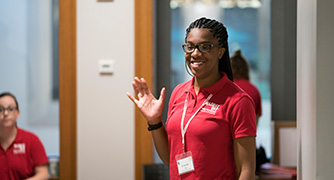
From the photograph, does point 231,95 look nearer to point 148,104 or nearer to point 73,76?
point 148,104

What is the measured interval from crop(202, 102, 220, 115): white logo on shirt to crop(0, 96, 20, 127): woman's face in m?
1.96

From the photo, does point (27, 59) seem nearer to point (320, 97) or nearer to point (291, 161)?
point (291, 161)

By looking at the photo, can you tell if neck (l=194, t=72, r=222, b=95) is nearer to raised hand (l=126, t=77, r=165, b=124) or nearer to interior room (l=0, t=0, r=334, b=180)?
raised hand (l=126, t=77, r=165, b=124)

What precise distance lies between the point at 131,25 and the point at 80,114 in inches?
35.0

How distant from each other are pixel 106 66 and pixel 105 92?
23cm

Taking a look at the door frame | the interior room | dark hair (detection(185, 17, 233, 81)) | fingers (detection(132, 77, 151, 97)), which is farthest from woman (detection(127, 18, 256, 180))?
the door frame

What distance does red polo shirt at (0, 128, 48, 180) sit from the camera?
326 centimetres

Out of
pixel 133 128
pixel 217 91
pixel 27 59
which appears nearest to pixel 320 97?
pixel 217 91

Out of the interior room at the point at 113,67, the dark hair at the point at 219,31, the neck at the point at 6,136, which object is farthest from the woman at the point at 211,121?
the interior room at the point at 113,67

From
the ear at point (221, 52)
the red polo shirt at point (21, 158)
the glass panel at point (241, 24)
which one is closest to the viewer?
the ear at point (221, 52)

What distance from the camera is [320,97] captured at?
1634mm

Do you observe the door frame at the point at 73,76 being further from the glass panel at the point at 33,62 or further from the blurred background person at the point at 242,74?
the blurred background person at the point at 242,74

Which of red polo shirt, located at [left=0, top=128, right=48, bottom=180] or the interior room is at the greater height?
the interior room

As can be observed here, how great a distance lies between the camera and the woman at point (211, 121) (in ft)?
5.78
